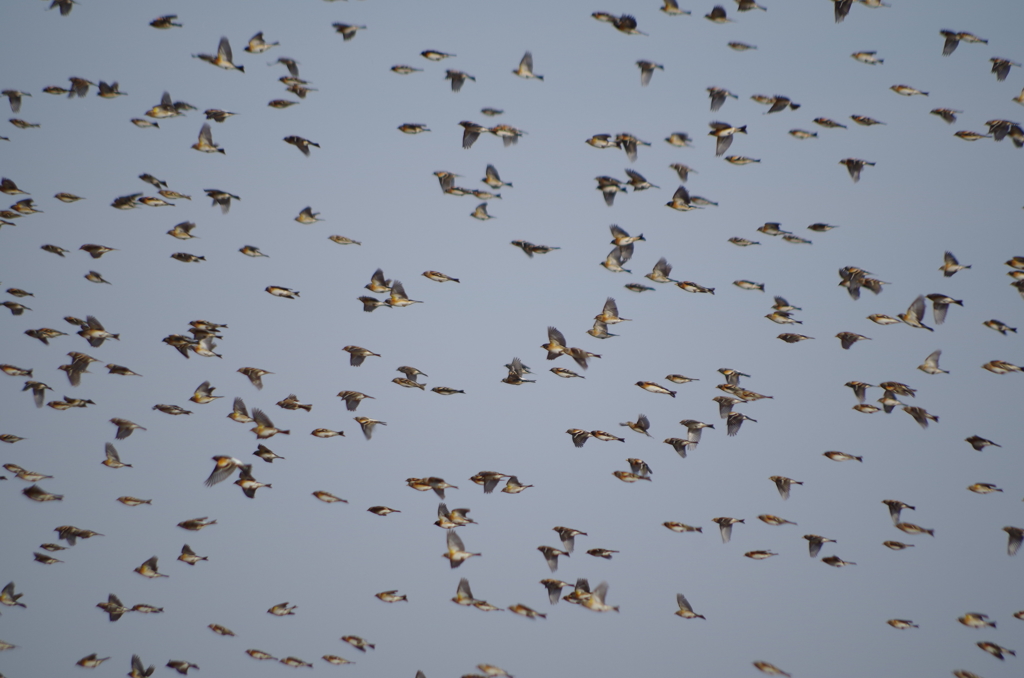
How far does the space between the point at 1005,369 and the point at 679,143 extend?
12.8 metres

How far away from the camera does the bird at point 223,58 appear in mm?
35688

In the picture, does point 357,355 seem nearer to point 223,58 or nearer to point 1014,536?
point 223,58

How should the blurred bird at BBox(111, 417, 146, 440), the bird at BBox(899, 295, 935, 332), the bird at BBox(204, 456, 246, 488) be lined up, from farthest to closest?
the blurred bird at BBox(111, 417, 146, 440) → the bird at BBox(899, 295, 935, 332) → the bird at BBox(204, 456, 246, 488)

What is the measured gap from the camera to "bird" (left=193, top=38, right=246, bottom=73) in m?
35.7

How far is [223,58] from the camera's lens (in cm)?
3581

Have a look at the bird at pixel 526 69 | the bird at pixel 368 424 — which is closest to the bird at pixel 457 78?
the bird at pixel 526 69

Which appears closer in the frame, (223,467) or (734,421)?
(223,467)

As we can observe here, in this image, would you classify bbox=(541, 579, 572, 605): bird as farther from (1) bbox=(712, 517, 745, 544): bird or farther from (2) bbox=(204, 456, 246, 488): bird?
(2) bbox=(204, 456, 246, 488): bird

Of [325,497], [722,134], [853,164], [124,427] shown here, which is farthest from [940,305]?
[124,427]

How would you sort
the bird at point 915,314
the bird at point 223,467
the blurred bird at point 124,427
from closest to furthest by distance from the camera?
the bird at point 223,467 < the bird at point 915,314 < the blurred bird at point 124,427

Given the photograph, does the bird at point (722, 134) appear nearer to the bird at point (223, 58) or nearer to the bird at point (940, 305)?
the bird at point (940, 305)

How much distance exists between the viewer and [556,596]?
35.7 m

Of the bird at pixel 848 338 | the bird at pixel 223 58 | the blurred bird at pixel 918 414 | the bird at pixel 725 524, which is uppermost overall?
the bird at pixel 223 58

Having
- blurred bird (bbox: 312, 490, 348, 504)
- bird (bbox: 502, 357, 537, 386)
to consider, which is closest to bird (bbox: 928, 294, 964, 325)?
bird (bbox: 502, 357, 537, 386)
